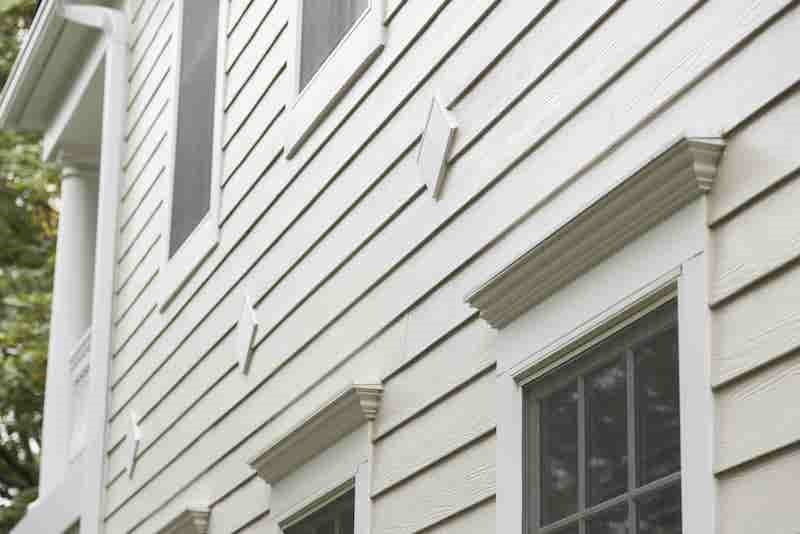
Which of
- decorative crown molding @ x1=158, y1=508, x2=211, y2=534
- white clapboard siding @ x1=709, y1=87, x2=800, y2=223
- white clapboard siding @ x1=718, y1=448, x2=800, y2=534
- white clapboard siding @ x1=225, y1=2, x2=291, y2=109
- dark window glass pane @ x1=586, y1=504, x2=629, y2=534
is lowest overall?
white clapboard siding @ x1=718, y1=448, x2=800, y2=534

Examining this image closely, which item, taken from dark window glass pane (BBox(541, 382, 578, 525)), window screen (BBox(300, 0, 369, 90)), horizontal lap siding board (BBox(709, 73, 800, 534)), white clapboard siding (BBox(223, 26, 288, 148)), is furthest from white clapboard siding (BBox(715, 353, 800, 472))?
white clapboard siding (BBox(223, 26, 288, 148))

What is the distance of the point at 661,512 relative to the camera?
13.5 feet

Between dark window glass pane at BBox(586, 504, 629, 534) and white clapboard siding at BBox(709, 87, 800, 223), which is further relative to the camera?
dark window glass pane at BBox(586, 504, 629, 534)

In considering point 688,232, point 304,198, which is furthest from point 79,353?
point 688,232

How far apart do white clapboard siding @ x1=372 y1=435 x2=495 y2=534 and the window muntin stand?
293 millimetres

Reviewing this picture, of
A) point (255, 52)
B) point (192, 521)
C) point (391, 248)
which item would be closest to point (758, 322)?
point (391, 248)

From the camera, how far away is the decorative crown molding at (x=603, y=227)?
4.02 metres

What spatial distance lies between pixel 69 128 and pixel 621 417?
9.08 m

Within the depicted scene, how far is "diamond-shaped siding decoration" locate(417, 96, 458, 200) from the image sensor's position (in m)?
5.64

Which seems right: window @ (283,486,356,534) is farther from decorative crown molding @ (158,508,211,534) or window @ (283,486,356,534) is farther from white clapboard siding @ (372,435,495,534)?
decorative crown molding @ (158,508,211,534)

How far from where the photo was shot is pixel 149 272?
32.5 ft

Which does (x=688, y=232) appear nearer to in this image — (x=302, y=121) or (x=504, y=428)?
(x=504, y=428)

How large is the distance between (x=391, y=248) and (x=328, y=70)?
3.69ft


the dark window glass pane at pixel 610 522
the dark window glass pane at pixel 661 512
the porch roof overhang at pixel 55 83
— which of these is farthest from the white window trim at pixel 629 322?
the porch roof overhang at pixel 55 83
